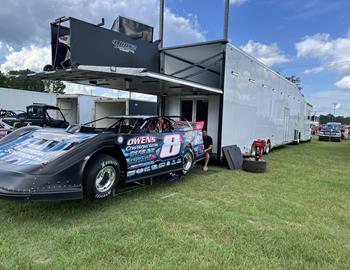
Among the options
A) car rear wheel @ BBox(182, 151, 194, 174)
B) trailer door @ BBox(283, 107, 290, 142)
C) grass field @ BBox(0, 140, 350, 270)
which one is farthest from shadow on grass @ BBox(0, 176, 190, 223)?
trailer door @ BBox(283, 107, 290, 142)

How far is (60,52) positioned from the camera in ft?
19.7

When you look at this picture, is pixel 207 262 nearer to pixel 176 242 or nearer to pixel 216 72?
pixel 176 242

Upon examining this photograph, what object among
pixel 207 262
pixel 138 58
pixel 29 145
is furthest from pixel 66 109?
pixel 207 262

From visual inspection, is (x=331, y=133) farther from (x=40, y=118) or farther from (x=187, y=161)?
(x=40, y=118)

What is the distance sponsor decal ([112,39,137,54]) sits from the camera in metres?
7.10

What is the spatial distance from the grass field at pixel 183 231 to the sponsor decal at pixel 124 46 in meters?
3.97

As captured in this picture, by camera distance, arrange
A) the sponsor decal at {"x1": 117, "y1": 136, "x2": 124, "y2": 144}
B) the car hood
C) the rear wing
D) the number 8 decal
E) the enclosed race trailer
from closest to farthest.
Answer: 1. the car hood
2. the sponsor decal at {"x1": 117, "y1": 136, "x2": 124, "y2": 144}
3. the number 8 decal
4. the rear wing
5. the enclosed race trailer

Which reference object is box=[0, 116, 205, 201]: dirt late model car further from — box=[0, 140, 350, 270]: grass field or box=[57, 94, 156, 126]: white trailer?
box=[57, 94, 156, 126]: white trailer

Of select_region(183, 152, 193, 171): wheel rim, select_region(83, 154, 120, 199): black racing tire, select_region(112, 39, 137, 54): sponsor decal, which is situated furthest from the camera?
select_region(112, 39, 137, 54): sponsor decal

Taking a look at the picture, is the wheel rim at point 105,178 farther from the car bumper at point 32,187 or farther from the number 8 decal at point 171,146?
the number 8 decal at point 171,146

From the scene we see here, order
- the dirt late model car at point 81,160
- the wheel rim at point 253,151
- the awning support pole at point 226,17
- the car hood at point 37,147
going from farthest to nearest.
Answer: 1. the wheel rim at point 253,151
2. the awning support pole at point 226,17
3. the car hood at point 37,147
4. the dirt late model car at point 81,160

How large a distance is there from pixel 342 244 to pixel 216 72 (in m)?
7.00

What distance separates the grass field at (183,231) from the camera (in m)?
2.82

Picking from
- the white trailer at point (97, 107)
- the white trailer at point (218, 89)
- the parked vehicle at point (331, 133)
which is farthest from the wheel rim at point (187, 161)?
the parked vehicle at point (331, 133)
